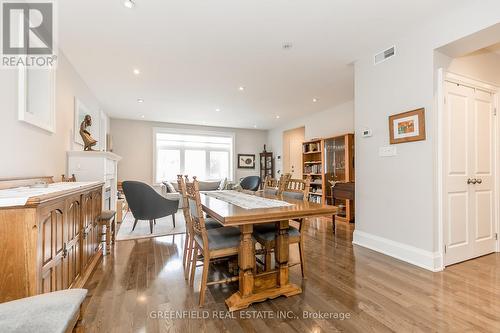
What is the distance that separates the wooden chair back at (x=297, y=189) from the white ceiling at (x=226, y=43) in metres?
1.70

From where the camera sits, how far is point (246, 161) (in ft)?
28.0

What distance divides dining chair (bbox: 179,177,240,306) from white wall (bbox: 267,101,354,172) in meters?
4.42

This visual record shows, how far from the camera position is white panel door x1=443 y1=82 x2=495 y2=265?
2.62 metres

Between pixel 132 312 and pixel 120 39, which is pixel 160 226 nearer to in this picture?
pixel 132 312

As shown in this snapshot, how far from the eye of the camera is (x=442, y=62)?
8.42ft

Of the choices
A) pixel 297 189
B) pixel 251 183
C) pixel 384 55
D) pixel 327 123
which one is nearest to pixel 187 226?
pixel 297 189

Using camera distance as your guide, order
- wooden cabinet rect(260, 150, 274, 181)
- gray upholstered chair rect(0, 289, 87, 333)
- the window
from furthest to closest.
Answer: wooden cabinet rect(260, 150, 274, 181), the window, gray upholstered chair rect(0, 289, 87, 333)

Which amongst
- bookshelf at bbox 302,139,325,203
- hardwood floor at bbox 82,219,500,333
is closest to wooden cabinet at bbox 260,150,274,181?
bookshelf at bbox 302,139,325,203

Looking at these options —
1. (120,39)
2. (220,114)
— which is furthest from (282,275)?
(220,114)

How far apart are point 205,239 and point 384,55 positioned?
123 inches

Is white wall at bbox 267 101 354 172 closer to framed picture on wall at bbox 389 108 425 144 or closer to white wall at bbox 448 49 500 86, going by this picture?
white wall at bbox 448 49 500 86

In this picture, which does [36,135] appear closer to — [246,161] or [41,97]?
[41,97]

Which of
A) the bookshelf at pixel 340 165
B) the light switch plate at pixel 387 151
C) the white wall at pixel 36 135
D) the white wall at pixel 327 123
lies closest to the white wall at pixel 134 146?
the white wall at pixel 36 135

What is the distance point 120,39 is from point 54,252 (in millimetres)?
2423
